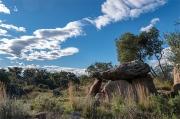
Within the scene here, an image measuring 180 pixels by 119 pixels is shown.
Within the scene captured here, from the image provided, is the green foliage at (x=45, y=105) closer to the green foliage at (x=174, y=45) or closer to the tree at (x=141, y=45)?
the green foliage at (x=174, y=45)

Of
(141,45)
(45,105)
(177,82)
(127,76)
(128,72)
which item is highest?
(141,45)

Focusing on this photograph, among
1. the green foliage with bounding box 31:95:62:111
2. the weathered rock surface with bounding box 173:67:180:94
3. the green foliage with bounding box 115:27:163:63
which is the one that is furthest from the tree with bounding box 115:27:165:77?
the green foliage with bounding box 31:95:62:111

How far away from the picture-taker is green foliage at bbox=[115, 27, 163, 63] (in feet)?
70.2

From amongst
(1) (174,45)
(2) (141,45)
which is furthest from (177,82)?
(2) (141,45)

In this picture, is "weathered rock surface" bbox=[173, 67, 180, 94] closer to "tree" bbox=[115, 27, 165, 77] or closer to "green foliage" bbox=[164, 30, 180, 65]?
"green foliage" bbox=[164, 30, 180, 65]

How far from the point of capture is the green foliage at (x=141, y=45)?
70.2 feet

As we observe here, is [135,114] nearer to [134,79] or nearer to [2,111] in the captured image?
[2,111]

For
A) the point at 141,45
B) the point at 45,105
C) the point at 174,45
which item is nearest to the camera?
the point at 45,105

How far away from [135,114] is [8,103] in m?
4.19

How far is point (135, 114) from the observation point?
6309 mm

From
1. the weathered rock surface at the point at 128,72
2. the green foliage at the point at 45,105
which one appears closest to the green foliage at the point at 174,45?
the weathered rock surface at the point at 128,72

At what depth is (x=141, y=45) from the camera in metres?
21.6

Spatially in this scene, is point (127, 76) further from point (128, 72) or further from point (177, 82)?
point (177, 82)

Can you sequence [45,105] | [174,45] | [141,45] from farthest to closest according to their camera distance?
1. [141,45]
2. [174,45]
3. [45,105]
